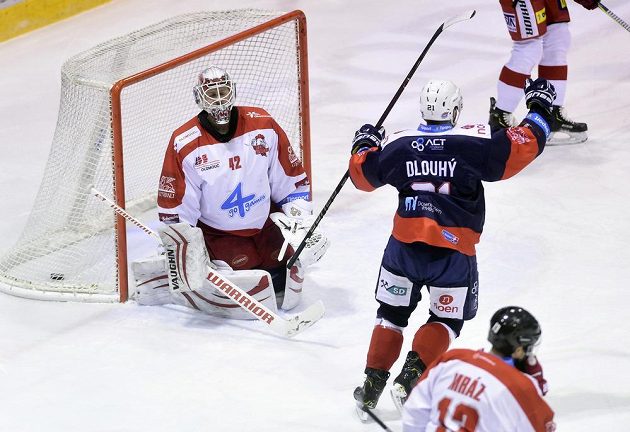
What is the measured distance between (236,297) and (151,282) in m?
0.36

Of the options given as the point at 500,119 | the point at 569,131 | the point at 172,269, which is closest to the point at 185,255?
the point at 172,269

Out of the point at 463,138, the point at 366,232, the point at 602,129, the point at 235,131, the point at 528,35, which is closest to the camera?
the point at 463,138

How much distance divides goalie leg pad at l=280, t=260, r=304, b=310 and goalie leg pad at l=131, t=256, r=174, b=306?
1.31 feet

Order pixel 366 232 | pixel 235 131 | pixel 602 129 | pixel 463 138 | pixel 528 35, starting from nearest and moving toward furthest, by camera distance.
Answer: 1. pixel 463 138
2. pixel 235 131
3. pixel 366 232
4. pixel 528 35
5. pixel 602 129

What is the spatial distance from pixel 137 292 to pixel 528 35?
217 centimetres

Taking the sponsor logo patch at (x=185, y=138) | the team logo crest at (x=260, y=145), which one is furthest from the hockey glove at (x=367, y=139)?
the sponsor logo patch at (x=185, y=138)

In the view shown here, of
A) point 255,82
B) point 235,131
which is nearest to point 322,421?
point 235,131

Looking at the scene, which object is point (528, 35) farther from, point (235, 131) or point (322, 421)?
point (322, 421)

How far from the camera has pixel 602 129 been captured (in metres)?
5.88

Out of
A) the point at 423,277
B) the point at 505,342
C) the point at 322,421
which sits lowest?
the point at 322,421

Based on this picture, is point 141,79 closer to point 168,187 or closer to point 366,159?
point 168,187

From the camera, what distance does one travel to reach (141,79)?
4.23 m

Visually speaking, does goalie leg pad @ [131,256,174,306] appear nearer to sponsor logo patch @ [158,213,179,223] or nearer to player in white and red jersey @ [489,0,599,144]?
sponsor logo patch @ [158,213,179,223]

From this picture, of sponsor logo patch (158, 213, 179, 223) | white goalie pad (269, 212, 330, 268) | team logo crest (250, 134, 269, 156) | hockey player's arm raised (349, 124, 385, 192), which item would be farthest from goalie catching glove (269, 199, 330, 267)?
hockey player's arm raised (349, 124, 385, 192)
